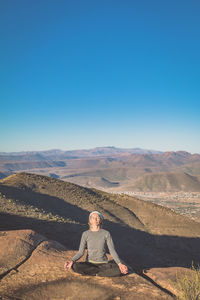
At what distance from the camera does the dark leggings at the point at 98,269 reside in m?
6.33

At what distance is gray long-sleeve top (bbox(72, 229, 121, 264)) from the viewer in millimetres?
6223

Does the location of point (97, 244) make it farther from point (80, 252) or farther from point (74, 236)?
point (74, 236)

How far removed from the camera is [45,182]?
47031mm

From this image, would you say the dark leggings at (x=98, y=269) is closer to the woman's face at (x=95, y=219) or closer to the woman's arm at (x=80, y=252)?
the woman's arm at (x=80, y=252)

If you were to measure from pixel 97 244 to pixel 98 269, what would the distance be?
730mm

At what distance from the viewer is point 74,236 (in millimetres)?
21422

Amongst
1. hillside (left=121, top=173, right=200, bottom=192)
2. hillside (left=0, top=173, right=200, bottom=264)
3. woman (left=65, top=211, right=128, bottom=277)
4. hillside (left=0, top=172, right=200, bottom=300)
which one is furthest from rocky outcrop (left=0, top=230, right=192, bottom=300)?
hillside (left=121, top=173, right=200, bottom=192)

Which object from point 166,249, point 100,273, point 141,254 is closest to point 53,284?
point 100,273

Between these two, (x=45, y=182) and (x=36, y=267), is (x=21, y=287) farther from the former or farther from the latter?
(x=45, y=182)

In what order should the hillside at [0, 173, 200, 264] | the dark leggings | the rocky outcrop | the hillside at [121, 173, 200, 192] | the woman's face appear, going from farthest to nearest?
the hillside at [121, 173, 200, 192] → the hillside at [0, 173, 200, 264] → the dark leggings → the woman's face → the rocky outcrop

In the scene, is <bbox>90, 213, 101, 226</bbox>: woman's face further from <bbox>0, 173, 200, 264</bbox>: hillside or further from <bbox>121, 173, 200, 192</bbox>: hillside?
<bbox>121, 173, 200, 192</bbox>: hillside

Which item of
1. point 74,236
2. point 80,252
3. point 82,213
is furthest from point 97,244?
point 82,213

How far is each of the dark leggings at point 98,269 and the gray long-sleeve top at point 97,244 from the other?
0.17 meters

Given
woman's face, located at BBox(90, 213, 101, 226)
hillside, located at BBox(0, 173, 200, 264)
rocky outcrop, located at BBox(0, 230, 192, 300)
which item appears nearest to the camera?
rocky outcrop, located at BBox(0, 230, 192, 300)
